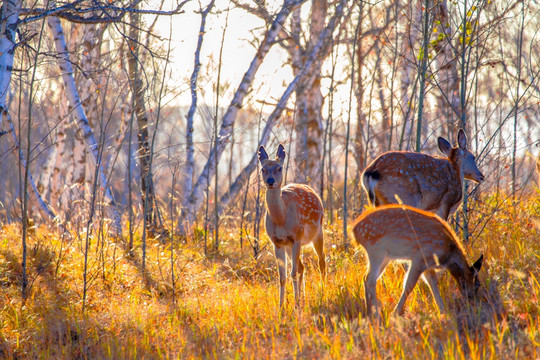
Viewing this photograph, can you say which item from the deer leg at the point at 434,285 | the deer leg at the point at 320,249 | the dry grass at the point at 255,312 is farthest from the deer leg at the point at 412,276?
the deer leg at the point at 320,249

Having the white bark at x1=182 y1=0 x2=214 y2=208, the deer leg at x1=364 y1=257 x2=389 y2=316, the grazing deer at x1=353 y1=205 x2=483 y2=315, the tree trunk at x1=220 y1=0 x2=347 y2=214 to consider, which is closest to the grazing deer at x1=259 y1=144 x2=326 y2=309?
the deer leg at x1=364 y1=257 x2=389 y2=316

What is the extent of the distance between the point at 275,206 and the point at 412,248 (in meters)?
2.03

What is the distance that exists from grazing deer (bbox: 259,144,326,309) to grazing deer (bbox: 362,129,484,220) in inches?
32.4

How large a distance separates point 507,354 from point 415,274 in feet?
3.72

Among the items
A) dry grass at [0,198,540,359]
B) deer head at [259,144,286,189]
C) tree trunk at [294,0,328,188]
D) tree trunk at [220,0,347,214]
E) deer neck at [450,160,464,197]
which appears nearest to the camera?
dry grass at [0,198,540,359]

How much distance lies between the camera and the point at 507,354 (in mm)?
3904

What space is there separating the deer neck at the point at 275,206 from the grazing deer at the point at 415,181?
107 centimetres

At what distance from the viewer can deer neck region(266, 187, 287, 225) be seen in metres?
6.60

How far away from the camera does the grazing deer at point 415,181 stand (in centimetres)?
679

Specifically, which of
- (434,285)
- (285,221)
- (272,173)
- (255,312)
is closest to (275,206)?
(285,221)

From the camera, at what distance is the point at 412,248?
4980mm

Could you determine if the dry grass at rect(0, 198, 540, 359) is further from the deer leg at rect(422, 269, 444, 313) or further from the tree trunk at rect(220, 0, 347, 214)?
the tree trunk at rect(220, 0, 347, 214)

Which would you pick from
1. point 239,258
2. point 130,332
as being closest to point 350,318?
point 130,332

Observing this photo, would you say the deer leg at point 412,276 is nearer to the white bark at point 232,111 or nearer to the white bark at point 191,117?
the white bark at point 232,111
